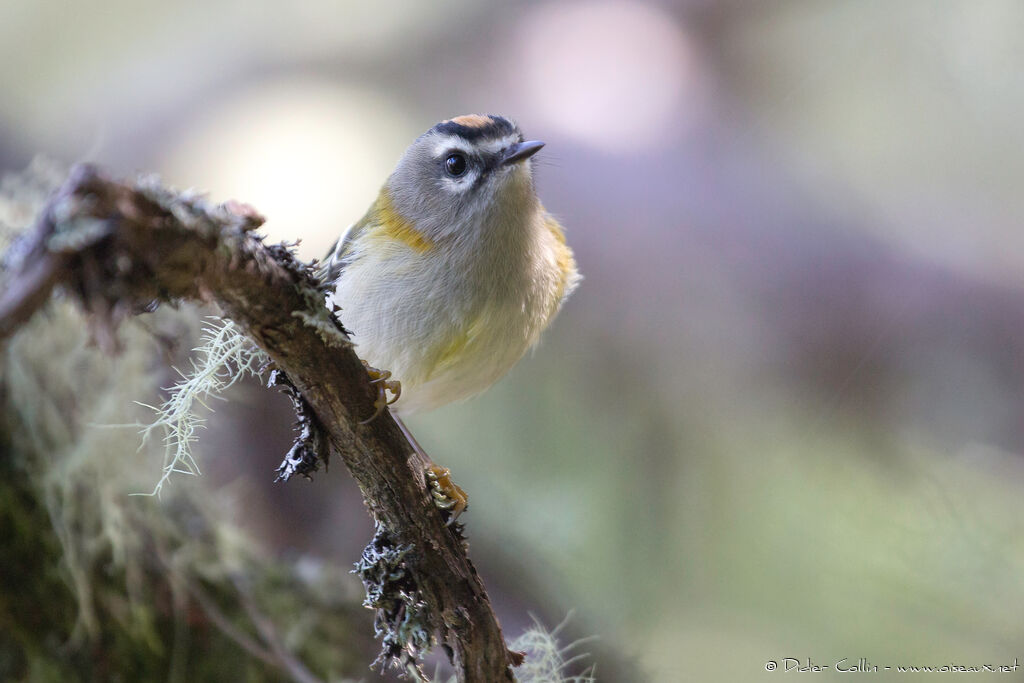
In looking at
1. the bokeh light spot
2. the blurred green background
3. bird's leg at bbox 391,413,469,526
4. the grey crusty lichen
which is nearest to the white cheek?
bird's leg at bbox 391,413,469,526

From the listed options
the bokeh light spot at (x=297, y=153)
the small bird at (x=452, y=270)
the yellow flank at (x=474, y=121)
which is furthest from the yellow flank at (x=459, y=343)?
the bokeh light spot at (x=297, y=153)

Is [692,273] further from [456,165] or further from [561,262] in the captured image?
[456,165]

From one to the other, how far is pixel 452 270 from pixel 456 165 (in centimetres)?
22

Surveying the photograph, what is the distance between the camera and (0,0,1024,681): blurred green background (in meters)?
1.77

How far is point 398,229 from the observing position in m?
1.15

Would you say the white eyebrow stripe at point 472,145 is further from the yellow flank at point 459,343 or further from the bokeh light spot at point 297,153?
the bokeh light spot at point 297,153

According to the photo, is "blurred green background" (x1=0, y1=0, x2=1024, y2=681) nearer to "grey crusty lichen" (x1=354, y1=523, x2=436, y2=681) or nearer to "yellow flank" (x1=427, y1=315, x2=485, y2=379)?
"yellow flank" (x1=427, y1=315, x2=485, y2=379)

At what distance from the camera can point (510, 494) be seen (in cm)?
206

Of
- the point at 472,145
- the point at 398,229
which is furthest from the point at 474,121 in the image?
the point at 398,229

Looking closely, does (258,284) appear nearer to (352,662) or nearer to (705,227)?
(352,662)

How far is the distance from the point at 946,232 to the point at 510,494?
1.32 m

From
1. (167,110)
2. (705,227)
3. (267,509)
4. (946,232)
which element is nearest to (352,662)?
(267,509)

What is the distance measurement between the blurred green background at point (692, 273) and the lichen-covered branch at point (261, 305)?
87 cm

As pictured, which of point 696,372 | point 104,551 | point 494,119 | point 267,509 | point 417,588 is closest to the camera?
point 417,588
